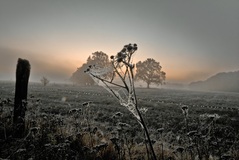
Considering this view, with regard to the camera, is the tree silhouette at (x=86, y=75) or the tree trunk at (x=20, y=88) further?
the tree silhouette at (x=86, y=75)

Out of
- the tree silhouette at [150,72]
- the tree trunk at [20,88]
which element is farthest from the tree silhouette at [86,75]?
the tree trunk at [20,88]

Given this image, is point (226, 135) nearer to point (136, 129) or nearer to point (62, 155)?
point (136, 129)

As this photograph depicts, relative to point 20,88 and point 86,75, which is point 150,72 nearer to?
point 86,75

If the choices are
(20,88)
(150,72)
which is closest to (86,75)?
(150,72)

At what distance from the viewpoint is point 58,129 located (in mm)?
8164

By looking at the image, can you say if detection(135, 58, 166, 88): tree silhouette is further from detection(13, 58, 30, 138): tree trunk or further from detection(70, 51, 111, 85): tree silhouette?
detection(13, 58, 30, 138): tree trunk

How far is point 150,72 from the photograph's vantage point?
326ft

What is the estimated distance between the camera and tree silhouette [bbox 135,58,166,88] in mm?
98244

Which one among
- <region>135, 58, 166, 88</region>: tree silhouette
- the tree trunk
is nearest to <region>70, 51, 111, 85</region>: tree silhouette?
<region>135, 58, 166, 88</region>: tree silhouette

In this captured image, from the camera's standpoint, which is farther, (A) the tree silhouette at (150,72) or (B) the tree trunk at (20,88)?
(A) the tree silhouette at (150,72)

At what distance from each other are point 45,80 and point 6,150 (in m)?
73.2

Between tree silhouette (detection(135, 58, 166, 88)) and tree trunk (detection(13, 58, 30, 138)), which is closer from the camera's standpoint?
tree trunk (detection(13, 58, 30, 138))

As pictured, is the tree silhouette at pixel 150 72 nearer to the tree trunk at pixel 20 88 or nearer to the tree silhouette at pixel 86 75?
the tree silhouette at pixel 86 75

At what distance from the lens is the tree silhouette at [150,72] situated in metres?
98.2
